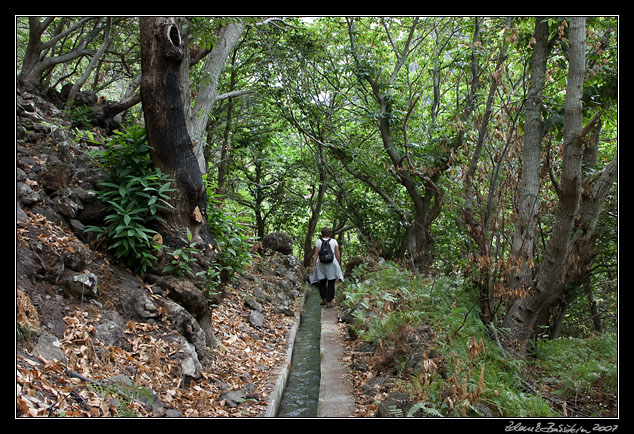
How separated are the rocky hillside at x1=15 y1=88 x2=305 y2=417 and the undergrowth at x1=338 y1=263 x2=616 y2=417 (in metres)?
1.72

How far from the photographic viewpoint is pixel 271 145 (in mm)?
16828

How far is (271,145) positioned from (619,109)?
13.5 meters

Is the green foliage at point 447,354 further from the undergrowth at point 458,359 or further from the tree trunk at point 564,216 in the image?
the tree trunk at point 564,216

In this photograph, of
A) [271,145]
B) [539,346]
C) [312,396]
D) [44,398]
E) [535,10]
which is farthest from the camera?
[271,145]

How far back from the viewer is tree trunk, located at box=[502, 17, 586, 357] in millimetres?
4875

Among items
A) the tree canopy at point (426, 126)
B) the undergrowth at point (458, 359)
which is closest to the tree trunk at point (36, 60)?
the tree canopy at point (426, 126)

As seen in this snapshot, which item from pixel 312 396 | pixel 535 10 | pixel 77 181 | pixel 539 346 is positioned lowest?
pixel 312 396

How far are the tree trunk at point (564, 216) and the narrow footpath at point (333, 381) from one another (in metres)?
2.42

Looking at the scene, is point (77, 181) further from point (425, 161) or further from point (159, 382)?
point (425, 161)

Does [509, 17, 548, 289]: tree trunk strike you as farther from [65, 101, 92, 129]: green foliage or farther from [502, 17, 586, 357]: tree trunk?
[65, 101, 92, 129]: green foliage

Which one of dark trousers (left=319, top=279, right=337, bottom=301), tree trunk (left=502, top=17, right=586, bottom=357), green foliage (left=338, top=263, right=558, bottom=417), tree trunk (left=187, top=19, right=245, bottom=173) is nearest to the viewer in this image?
green foliage (left=338, top=263, right=558, bottom=417)

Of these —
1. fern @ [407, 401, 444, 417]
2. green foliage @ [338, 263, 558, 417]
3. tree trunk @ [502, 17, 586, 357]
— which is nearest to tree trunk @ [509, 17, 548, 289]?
tree trunk @ [502, 17, 586, 357]

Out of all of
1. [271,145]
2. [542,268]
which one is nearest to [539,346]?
[542,268]

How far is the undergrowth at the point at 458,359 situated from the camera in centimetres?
412
